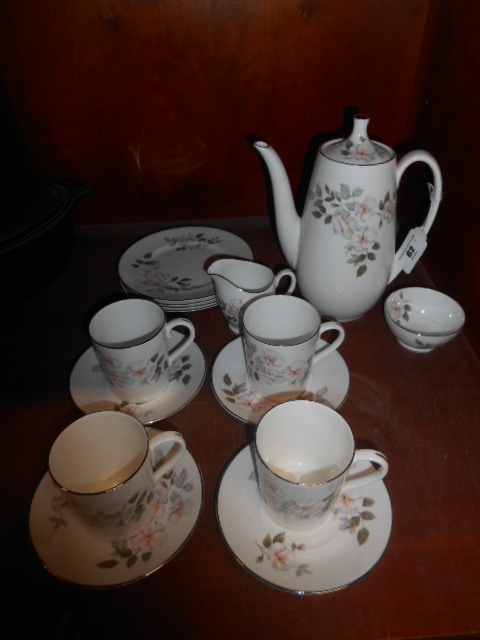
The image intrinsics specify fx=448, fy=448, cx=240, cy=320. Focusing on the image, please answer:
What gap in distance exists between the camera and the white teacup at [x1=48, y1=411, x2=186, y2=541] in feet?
1.36

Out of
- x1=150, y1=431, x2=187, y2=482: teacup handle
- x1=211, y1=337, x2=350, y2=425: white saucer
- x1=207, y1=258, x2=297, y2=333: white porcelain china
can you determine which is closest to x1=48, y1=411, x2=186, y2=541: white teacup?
x1=150, y1=431, x2=187, y2=482: teacup handle

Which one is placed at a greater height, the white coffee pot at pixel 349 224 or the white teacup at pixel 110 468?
the white coffee pot at pixel 349 224

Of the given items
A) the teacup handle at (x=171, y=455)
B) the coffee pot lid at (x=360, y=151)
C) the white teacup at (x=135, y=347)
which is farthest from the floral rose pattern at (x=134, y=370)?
the coffee pot lid at (x=360, y=151)

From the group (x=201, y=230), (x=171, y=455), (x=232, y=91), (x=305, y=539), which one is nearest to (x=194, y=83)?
(x=232, y=91)

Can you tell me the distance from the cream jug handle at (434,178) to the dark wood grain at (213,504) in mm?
111

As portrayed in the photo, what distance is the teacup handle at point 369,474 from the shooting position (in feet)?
1.43

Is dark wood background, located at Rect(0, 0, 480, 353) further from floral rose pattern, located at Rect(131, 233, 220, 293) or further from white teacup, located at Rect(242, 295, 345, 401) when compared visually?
white teacup, located at Rect(242, 295, 345, 401)

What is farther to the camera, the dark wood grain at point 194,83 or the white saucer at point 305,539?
the dark wood grain at point 194,83

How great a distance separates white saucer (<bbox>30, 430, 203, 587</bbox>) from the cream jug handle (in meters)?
Result: 0.41

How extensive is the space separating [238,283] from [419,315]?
0.96ft

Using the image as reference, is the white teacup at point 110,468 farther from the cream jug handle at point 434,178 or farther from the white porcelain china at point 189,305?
the cream jug handle at point 434,178

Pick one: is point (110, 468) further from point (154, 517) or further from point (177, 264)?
point (177, 264)

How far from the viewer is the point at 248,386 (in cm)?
61

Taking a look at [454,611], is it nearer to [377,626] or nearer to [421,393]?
[377,626]
